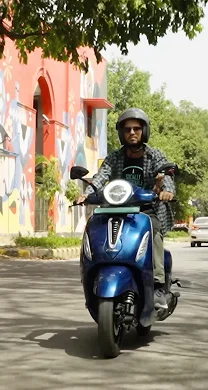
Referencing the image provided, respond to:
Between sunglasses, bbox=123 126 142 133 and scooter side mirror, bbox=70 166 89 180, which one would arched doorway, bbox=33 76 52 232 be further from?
scooter side mirror, bbox=70 166 89 180

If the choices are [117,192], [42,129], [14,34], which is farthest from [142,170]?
[42,129]

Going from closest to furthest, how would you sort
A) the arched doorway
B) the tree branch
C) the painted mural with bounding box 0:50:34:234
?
the tree branch < the painted mural with bounding box 0:50:34:234 < the arched doorway

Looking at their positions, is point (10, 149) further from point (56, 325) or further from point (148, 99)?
point (148, 99)

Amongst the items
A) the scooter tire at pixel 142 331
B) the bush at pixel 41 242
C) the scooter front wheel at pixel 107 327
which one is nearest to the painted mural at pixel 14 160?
the bush at pixel 41 242

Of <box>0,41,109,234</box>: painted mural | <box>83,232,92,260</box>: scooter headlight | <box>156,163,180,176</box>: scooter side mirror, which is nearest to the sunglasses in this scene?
<box>156,163,180,176</box>: scooter side mirror

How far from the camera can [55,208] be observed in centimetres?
2875

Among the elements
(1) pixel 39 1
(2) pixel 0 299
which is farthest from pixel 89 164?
(2) pixel 0 299

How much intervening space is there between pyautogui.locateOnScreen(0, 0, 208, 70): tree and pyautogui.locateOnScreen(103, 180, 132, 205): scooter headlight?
5.46m

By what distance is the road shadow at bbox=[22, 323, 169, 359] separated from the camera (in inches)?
207

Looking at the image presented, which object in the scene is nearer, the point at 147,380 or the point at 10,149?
the point at 147,380

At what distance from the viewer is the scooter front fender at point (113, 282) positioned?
480cm

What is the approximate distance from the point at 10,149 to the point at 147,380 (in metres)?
19.8

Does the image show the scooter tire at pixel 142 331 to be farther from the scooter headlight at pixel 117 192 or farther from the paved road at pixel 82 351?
the scooter headlight at pixel 117 192

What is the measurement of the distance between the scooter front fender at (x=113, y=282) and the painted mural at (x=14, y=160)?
59.5 feet
